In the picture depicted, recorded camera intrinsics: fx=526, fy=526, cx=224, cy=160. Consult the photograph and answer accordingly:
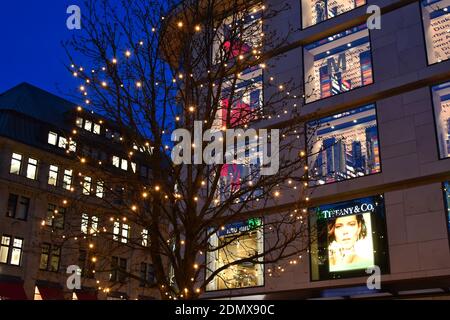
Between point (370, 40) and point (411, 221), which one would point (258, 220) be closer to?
point (411, 221)

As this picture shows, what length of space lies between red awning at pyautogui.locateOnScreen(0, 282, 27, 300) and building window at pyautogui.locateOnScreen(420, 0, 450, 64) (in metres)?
27.8

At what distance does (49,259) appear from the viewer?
3812cm

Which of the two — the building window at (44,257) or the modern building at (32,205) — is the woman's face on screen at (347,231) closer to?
the modern building at (32,205)

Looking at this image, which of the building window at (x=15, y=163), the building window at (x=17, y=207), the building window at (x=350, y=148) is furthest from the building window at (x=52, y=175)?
the building window at (x=350, y=148)

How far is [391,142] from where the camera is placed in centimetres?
1745

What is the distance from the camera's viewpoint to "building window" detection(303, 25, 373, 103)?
19.2 metres

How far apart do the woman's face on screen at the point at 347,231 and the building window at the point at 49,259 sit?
25.4m

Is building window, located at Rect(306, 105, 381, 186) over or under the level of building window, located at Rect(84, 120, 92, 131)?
under

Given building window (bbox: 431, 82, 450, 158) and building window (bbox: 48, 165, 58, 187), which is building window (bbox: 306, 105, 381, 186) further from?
building window (bbox: 48, 165, 58, 187)

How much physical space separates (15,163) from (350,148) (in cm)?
2689

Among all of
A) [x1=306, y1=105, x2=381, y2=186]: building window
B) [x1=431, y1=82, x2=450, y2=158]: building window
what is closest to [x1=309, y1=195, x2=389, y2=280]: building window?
[x1=306, y1=105, x2=381, y2=186]: building window

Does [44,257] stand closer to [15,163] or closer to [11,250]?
[11,250]

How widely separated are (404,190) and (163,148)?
9.43 m

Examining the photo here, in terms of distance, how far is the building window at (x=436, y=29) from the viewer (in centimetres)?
1744
